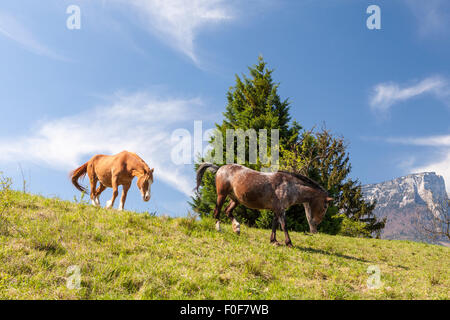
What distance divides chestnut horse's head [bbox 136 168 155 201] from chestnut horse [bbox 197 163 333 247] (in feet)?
8.63

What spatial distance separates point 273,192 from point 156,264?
485cm

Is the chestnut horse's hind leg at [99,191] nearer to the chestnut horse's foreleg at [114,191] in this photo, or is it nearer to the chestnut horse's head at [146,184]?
the chestnut horse's foreleg at [114,191]

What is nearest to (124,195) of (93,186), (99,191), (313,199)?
(99,191)

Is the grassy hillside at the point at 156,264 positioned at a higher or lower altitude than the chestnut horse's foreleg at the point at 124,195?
lower

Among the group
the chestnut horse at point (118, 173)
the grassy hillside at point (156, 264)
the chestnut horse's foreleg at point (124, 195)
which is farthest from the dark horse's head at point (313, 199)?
the chestnut horse's foreleg at point (124, 195)

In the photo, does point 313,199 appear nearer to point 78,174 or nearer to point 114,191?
point 114,191

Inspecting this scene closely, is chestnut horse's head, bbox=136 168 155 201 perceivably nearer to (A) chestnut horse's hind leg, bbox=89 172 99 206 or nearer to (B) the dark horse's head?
(A) chestnut horse's hind leg, bbox=89 172 99 206

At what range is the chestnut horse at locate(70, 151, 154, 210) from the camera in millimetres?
11766

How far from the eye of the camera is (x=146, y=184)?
11727 mm

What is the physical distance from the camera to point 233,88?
24484 mm

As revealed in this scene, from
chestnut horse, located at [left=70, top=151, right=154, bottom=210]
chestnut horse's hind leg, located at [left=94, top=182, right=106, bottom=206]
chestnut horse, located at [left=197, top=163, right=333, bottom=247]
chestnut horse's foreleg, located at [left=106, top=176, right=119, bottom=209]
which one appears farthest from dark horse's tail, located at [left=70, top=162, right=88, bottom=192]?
chestnut horse, located at [left=197, top=163, right=333, bottom=247]

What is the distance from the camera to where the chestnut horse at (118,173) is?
1177cm
